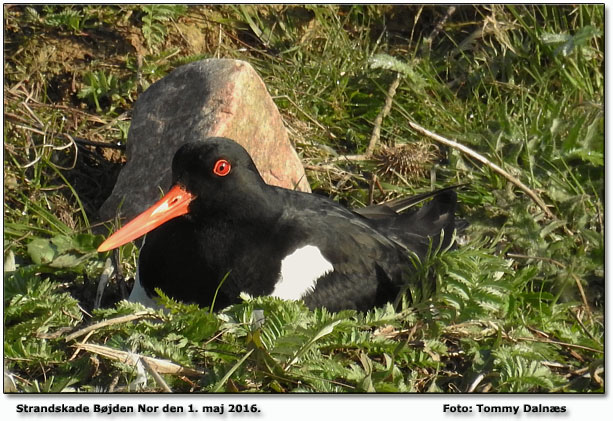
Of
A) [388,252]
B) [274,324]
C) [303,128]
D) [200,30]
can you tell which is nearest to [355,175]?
[303,128]

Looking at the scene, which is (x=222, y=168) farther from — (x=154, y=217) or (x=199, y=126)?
(x=199, y=126)

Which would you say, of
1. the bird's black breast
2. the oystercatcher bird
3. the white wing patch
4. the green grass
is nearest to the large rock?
the green grass

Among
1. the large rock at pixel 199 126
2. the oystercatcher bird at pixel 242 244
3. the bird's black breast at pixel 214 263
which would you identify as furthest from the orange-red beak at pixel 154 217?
the large rock at pixel 199 126

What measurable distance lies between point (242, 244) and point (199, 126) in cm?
134

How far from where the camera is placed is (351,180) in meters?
6.53

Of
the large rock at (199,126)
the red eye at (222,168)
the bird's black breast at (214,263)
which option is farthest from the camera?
the large rock at (199,126)

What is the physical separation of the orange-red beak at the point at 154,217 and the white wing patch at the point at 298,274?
1.97 feet

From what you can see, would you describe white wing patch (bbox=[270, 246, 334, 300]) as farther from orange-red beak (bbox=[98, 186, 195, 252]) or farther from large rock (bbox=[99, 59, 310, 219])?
large rock (bbox=[99, 59, 310, 219])

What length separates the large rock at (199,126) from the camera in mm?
6031

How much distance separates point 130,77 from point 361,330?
9.84 ft

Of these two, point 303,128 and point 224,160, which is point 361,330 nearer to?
point 224,160

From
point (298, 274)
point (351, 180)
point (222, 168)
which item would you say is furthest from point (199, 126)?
point (298, 274)

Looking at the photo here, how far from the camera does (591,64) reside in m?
6.81

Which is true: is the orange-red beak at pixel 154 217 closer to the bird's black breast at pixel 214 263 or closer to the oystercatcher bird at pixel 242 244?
the oystercatcher bird at pixel 242 244
